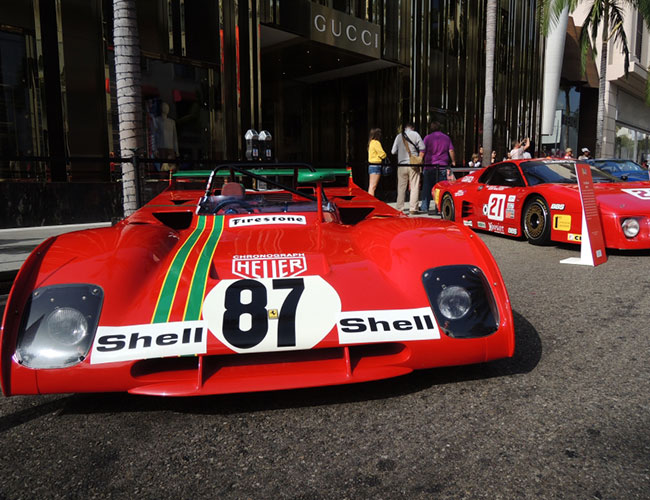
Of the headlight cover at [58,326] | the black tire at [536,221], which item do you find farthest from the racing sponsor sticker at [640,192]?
the headlight cover at [58,326]

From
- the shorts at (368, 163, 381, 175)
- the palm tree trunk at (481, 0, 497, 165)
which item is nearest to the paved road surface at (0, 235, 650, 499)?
Answer: the shorts at (368, 163, 381, 175)

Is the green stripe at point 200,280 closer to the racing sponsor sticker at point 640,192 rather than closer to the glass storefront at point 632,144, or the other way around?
the racing sponsor sticker at point 640,192

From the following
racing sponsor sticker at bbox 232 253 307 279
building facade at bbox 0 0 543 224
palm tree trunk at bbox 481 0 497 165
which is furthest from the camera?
palm tree trunk at bbox 481 0 497 165

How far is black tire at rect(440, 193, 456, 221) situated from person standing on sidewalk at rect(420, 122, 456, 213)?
191 centimetres

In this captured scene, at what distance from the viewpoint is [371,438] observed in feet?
5.90

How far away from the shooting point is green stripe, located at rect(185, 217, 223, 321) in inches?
78.3

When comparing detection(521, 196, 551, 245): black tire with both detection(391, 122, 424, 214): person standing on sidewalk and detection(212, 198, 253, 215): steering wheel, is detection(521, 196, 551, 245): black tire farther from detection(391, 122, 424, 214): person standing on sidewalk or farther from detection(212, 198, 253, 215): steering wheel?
detection(212, 198, 253, 215): steering wheel

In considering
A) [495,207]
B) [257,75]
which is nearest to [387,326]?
[495,207]

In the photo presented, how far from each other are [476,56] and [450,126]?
2.71m

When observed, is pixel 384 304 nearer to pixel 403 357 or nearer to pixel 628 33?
pixel 403 357

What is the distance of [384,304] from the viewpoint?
6.84 ft

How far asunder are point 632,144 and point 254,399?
40.0m

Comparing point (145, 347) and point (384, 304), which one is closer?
point (145, 347)

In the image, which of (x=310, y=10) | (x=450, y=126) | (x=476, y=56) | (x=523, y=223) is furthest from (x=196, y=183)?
(x=476, y=56)
